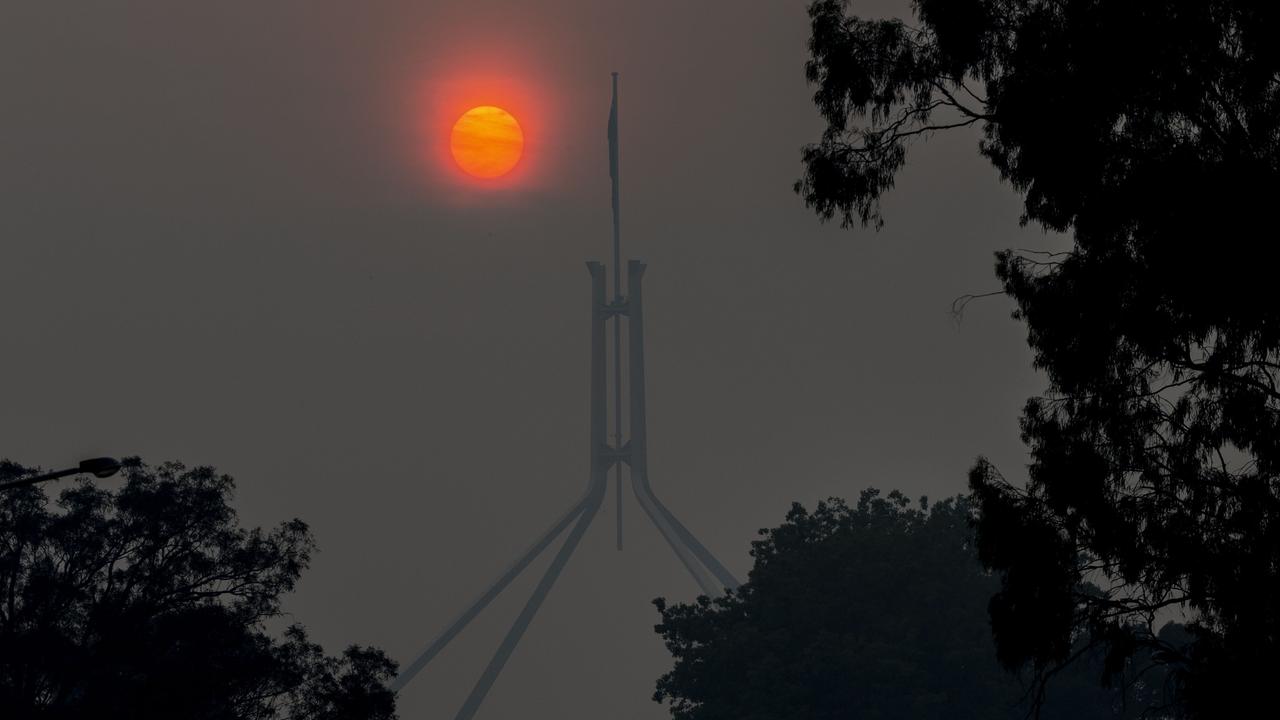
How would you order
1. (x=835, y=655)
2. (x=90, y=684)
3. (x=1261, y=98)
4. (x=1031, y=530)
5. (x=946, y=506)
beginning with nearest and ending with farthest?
(x=1261, y=98)
(x=1031, y=530)
(x=90, y=684)
(x=835, y=655)
(x=946, y=506)

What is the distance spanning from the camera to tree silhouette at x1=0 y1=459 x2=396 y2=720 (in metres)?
37.8

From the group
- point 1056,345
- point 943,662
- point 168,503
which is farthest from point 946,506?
point 1056,345

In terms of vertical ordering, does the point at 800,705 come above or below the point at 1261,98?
above

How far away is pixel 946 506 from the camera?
64.9m

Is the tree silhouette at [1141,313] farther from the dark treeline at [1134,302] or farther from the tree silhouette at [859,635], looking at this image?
the tree silhouette at [859,635]

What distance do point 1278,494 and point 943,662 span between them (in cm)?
3677

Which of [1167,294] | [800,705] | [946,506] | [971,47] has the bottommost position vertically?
[1167,294]

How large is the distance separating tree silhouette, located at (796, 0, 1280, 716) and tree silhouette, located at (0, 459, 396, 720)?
→ 757 inches

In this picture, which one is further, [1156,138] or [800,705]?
[800,705]

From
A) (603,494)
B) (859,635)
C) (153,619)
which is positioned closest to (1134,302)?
(153,619)

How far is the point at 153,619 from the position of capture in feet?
129

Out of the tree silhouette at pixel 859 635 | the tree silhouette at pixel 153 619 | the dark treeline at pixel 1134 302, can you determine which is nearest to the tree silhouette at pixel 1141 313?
A: the dark treeline at pixel 1134 302

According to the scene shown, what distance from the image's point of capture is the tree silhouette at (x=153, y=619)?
37.8 metres

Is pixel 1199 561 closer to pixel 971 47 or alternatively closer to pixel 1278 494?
pixel 1278 494
